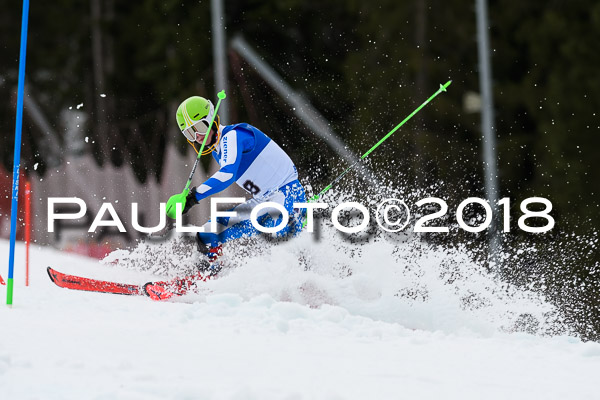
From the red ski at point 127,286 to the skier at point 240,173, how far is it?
0.43m

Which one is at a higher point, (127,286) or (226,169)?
(226,169)

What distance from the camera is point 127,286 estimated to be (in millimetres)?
6770

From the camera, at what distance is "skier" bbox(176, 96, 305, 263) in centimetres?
677

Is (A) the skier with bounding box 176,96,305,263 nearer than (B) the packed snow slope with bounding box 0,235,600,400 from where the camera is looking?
No

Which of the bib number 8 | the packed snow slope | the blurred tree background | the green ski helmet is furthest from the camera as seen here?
the blurred tree background

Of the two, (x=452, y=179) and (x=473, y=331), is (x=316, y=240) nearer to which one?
(x=473, y=331)

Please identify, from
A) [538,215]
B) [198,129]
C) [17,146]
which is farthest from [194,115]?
[538,215]

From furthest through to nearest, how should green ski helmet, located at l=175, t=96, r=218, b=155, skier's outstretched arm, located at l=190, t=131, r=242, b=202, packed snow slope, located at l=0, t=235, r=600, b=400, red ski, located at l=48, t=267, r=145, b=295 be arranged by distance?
green ski helmet, located at l=175, t=96, r=218, b=155
skier's outstretched arm, located at l=190, t=131, r=242, b=202
red ski, located at l=48, t=267, r=145, b=295
packed snow slope, located at l=0, t=235, r=600, b=400

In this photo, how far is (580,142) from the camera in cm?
1552

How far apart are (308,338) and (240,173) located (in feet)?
7.77

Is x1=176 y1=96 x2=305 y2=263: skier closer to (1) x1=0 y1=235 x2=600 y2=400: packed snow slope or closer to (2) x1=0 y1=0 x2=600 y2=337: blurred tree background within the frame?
(1) x1=0 y1=235 x2=600 y2=400: packed snow slope

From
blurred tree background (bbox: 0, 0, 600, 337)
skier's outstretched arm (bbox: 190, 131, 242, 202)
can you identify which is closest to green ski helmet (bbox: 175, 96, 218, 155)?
skier's outstretched arm (bbox: 190, 131, 242, 202)

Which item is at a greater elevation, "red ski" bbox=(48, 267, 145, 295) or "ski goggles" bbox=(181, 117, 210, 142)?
"ski goggles" bbox=(181, 117, 210, 142)

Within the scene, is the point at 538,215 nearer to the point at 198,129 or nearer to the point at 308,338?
the point at 198,129
